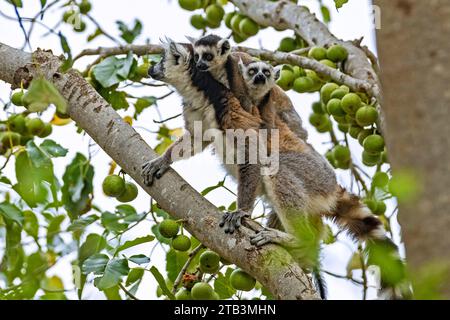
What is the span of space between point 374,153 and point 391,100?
3.05 metres

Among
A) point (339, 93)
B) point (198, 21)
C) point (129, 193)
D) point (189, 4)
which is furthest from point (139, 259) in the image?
point (198, 21)

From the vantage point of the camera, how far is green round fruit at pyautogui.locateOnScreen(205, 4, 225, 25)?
535cm

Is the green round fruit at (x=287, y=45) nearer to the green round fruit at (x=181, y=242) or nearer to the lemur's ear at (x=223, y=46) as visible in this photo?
the lemur's ear at (x=223, y=46)

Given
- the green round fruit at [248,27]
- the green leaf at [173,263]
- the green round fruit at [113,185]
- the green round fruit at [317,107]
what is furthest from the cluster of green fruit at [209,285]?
the green round fruit at [248,27]

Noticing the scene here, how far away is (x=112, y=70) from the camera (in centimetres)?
422

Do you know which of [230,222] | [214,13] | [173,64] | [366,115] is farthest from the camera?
[214,13]

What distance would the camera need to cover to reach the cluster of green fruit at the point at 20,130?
441cm

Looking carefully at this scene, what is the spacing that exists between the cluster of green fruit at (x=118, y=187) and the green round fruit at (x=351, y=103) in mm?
1254

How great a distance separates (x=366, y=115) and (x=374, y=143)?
0.67 ft

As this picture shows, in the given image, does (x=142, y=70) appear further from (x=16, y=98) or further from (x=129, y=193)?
(x=129, y=193)

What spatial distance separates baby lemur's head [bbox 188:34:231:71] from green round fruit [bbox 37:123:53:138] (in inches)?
41.4

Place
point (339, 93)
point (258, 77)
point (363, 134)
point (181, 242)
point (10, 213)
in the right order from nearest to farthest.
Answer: point (181, 242)
point (10, 213)
point (339, 93)
point (363, 134)
point (258, 77)

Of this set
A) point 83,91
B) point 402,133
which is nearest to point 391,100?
point 402,133
